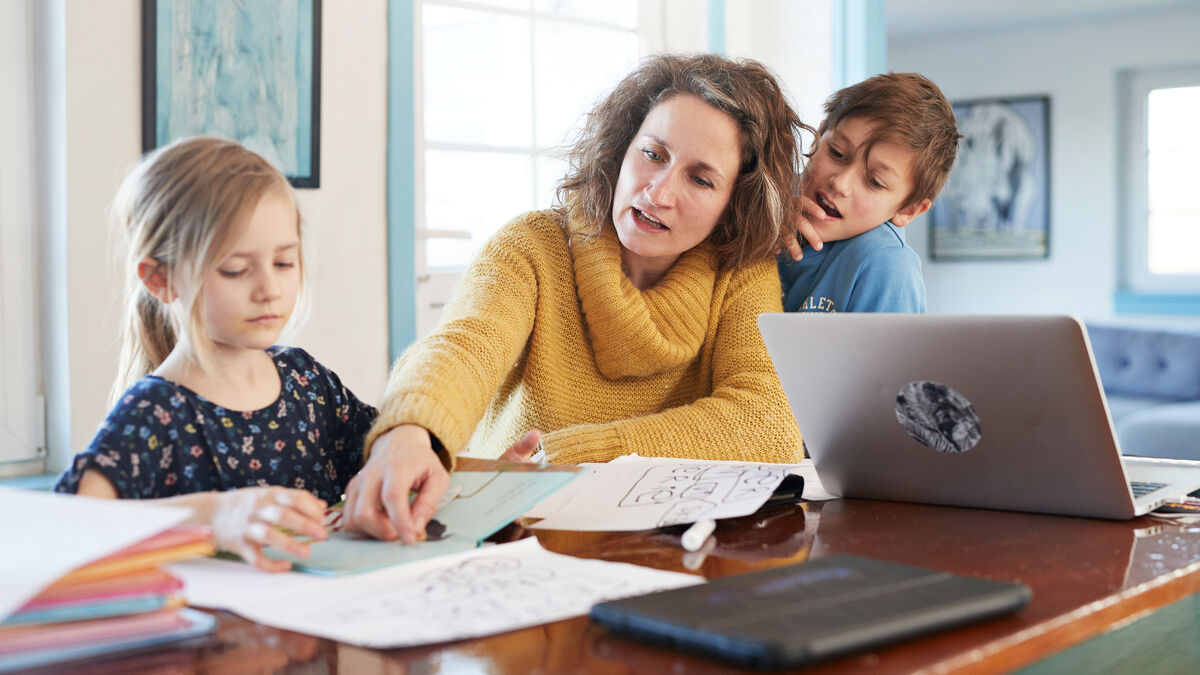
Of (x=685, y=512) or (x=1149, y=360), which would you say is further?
(x=1149, y=360)

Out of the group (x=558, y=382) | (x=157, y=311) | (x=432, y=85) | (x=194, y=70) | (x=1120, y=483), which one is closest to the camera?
(x=1120, y=483)

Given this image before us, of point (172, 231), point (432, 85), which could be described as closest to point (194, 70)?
point (432, 85)

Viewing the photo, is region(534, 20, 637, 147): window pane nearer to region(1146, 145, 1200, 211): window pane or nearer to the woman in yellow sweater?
the woman in yellow sweater

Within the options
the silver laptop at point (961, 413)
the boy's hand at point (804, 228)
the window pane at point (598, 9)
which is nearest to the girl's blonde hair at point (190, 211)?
the silver laptop at point (961, 413)

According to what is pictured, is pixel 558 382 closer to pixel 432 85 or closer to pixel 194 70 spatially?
pixel 194 70

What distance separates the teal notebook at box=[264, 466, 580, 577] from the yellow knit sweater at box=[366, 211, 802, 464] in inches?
13.2

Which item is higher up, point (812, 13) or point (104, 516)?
point (812, 13)

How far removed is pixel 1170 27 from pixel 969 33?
45.4 inches

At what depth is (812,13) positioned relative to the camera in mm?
3527

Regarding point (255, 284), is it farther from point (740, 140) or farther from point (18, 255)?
point (18, 255)

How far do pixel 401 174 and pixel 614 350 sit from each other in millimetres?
1430

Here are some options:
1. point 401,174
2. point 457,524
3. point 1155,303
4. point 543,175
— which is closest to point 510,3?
point 543,175

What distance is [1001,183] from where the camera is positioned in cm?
679

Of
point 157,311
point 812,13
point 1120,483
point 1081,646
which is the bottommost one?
point 1081,646
